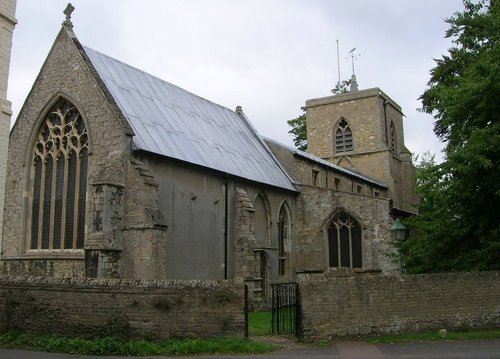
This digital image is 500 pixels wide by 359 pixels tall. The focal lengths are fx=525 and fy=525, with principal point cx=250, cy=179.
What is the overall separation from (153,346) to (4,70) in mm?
7769

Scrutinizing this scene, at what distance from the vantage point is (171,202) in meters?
18.9

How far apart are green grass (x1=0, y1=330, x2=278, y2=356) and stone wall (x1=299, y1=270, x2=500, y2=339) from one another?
1613 millimetres

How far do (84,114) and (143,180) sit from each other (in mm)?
3883

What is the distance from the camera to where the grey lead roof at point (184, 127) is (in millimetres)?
20047

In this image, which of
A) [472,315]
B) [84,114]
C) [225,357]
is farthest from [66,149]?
[472,315]

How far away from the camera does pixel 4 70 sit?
43.3ft

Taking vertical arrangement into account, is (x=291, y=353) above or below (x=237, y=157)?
below

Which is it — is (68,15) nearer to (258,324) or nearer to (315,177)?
(258,324)

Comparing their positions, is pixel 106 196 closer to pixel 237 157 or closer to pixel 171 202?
pixel 171 202

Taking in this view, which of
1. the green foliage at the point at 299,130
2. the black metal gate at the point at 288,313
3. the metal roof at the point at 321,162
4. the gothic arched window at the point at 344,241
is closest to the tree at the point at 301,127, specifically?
the green foliage at the point at 299,130

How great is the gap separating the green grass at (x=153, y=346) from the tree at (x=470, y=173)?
692 cm

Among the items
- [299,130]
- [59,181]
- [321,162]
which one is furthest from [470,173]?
[299,130]

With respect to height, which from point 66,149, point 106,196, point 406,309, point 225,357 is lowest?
→ point 225,357

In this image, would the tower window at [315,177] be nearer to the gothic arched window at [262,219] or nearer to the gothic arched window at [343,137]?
the gothic arched window at [262,219]
